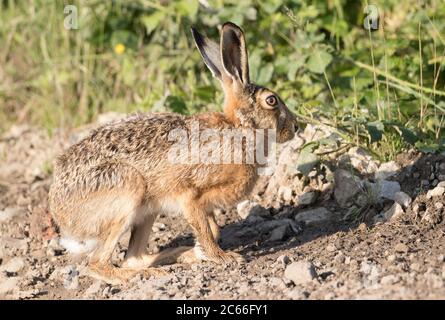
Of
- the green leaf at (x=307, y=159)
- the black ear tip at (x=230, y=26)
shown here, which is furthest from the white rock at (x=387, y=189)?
the black ear tip at (x=230, y=26)

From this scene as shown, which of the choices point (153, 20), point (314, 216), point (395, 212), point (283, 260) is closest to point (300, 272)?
point (283, 260)

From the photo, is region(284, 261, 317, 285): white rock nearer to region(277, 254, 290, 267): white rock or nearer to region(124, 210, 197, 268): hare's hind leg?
region(277, 254, 290, 267): white rock

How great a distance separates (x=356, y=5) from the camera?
948cm

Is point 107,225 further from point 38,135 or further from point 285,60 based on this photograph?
point 38,135

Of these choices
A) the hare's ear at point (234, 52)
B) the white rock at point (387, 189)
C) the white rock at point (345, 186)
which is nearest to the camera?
the hare's ear at point (234, 52)

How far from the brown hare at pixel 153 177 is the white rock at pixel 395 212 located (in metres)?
1.04

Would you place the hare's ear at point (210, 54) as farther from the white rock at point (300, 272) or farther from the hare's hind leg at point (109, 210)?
the white rock at point (300, 272)

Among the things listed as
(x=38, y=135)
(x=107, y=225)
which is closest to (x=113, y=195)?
(x=107, y=225)

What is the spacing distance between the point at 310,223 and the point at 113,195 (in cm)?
163

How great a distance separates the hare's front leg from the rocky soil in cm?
8

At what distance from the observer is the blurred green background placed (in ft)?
24.7

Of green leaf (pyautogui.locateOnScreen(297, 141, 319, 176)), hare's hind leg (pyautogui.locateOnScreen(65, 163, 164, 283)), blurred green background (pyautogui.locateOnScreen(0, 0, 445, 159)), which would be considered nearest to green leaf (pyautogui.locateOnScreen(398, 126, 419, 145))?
blurred green background (pyautogui.locateOnScreen(0, 0, 445, 159))

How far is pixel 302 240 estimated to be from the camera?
681 cm

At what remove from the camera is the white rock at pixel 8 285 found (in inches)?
260
